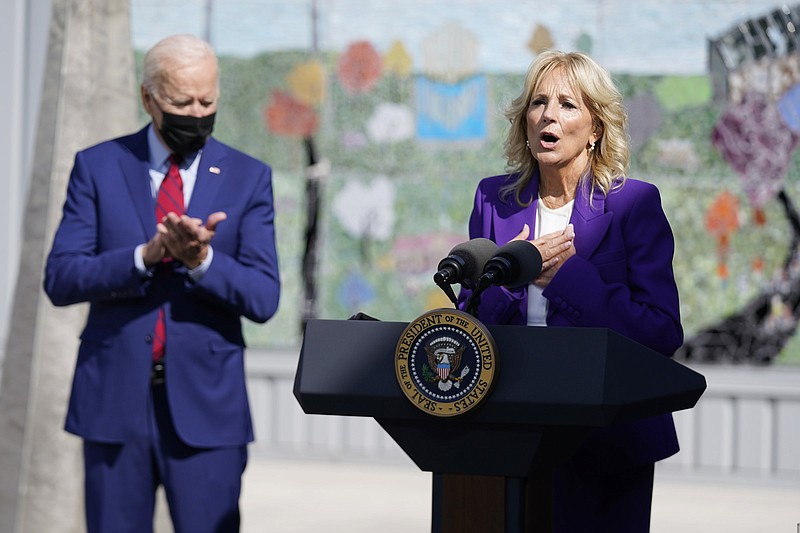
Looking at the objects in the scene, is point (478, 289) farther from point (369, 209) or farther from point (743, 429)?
Answer: point (369, 209)

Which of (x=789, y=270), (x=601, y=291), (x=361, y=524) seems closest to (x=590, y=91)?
(x=601, y=291)

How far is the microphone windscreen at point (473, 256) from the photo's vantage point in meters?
2.48

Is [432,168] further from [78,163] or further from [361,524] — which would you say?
[78,163]

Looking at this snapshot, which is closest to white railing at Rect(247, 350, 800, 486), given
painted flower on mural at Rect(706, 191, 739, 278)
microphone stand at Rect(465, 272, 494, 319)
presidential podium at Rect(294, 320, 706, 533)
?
painted flower on mural at Rect(706, 191, 739, 278)

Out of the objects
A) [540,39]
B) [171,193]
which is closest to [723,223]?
[540,39]

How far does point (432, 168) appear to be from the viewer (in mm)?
7316

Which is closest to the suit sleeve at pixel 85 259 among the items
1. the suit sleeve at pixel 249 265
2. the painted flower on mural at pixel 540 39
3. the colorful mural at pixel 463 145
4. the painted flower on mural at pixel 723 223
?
the suit sleeve at pixel 249 265

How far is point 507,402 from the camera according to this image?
7.55 ft

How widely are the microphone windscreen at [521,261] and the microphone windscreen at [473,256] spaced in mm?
46

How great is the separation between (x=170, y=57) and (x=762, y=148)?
4.29 metres

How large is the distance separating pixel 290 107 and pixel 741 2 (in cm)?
255

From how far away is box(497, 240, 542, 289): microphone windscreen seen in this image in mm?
2461

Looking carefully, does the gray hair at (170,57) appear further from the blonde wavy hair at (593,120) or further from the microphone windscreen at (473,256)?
the microphone windscreen at (473,256)

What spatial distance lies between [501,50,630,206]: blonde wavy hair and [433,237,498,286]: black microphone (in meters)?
0.39
